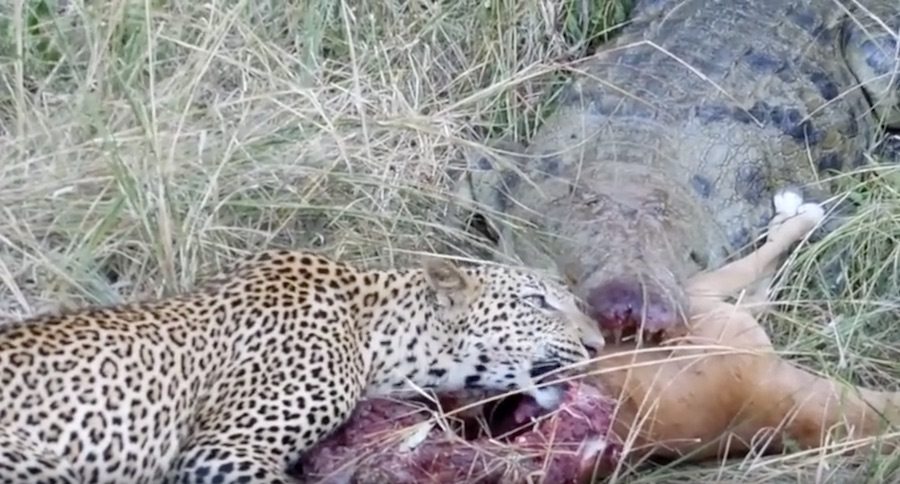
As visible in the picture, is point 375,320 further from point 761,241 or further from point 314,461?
point 761,241

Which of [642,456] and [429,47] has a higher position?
[429,47]

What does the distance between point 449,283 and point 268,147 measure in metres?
0.94

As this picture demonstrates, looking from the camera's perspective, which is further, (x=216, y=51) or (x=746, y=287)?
(x=216, y=51)

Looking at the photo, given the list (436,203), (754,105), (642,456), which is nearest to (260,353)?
(642,456)

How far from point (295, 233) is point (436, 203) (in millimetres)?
428

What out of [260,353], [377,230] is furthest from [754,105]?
[260,353]

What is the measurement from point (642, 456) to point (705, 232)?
1.20m

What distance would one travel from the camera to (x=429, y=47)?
16.6 feet

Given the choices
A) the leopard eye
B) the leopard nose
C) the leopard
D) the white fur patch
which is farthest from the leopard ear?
the white fur patch

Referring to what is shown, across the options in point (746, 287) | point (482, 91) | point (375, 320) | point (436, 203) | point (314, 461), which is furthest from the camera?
point (482, 91)

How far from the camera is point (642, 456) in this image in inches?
137

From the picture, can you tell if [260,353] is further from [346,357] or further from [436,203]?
[436,203]

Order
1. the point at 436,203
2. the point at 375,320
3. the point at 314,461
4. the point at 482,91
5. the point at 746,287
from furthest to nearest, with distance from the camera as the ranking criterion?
the point at 482,91, the point at 436,203, the point at 746,287, the point at 375,320, the point at 314,461

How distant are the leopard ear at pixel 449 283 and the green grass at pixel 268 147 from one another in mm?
481
